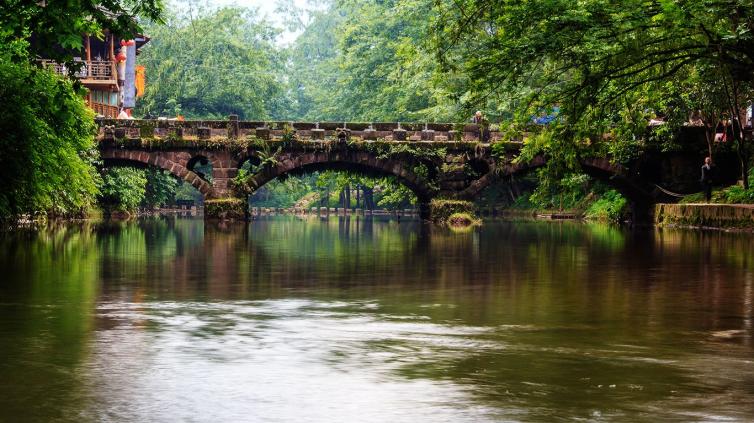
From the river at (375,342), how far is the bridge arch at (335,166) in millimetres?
30902

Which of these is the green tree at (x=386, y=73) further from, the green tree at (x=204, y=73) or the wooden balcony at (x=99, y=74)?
the wooden balcony at (x=99, y=74)

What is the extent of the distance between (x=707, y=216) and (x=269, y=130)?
1972 cm

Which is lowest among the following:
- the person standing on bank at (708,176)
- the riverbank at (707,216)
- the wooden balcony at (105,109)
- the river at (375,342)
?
the river at (375,342)

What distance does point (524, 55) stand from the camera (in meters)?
26.3

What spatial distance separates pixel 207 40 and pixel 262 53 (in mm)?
5492

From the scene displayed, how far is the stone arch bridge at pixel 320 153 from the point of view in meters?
53.2

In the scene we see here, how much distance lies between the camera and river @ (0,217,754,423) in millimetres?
8250

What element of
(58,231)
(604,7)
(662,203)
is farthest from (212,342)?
(662,203)

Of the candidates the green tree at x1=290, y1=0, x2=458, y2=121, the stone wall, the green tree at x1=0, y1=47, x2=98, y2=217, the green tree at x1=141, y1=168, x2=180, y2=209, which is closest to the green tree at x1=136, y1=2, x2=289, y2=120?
the green tree at x1=290, y1=0, x2=458, y2=121

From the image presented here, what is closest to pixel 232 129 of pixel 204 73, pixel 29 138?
pixel 29 138

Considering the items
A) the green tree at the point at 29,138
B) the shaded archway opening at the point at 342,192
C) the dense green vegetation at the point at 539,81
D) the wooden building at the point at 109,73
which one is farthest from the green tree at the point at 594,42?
the wooden building at the point at 109,73

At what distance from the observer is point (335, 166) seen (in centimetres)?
5506

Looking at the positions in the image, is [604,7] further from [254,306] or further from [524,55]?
[254,306]

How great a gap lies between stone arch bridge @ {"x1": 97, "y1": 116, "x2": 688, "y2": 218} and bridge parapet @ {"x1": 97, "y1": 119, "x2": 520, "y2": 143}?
0.14ft
